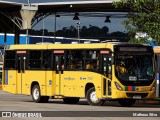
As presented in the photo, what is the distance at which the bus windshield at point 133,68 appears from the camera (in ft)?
86.0

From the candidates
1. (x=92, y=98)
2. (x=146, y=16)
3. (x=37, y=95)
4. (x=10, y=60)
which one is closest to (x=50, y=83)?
(x=37, y=95)

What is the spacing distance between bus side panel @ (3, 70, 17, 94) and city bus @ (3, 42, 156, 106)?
0.05 m

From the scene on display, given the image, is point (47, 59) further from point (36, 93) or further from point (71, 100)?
point (71, 100)

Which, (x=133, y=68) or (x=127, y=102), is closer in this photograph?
(x=133, y=68)

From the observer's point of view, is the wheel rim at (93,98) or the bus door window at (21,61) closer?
the wheel rim at (93,98)

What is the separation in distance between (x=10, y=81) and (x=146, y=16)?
26.0 feet

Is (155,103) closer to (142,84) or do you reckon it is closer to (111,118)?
(142,84)

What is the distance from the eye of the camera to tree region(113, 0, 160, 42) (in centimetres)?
3162

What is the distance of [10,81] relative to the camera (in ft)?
102

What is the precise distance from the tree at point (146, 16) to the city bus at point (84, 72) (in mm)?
4659

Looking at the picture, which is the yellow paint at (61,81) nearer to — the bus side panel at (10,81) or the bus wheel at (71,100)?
the bus side panel at (10,81)

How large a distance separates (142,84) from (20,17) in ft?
113

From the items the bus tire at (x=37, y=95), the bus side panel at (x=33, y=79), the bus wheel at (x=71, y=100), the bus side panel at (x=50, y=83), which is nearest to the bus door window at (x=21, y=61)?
the bus side panel at (x=33, y=79)

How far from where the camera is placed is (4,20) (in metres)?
67.9
